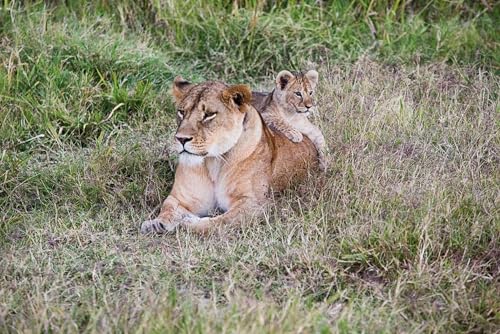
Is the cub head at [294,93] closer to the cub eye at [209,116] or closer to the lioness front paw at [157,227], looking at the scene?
the cub eye at [209,116]

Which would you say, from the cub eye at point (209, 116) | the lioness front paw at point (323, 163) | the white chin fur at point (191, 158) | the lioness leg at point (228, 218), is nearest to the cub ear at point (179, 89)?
the cub eye at point (209, 116)

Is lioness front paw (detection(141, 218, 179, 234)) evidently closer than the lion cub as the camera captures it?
Yes

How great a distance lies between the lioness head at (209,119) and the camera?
566 cm

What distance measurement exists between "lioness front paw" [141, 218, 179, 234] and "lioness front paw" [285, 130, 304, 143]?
1087 mm

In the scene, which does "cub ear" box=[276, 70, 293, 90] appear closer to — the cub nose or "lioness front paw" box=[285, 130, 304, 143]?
"lioness front paw" box=[285, 130, 304, 143]

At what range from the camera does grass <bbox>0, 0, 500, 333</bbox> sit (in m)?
4.71

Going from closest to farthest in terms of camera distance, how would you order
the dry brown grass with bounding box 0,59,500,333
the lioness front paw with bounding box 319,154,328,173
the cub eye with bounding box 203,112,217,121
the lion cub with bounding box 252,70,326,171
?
the dry brown grass with bounding box 0,59,500,333, the cub eye with bounding box 203,112,217,121, the lioness front paw with bounding box 319,154,328,173, the lion cub with bounding box 252,70,326,171

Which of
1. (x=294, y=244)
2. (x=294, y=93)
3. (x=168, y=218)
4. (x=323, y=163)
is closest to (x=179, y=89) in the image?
(x=168, y=218)

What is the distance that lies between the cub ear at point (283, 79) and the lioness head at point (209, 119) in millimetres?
777

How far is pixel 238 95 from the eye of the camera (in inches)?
228

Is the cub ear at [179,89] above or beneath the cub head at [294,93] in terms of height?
above

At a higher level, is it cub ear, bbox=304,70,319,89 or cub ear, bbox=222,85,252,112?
cub ear, bbox=222,85,252,112

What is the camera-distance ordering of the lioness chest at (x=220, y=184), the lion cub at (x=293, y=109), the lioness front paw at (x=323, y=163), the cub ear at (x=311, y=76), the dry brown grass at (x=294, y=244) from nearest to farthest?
1. the dry brown grass at (x=294, y=244)
2. the lioness chest at (x=220, y=184)
3. the lioness front paw at (x=323, y=163)
4. the lion cub at (x=293, y=109)
5. the cub ear at (x=311, y=76)

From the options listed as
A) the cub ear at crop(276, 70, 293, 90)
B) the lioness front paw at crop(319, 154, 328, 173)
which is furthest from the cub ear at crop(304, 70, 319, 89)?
the lioness front paw at crop(319, 154, 328, 173)
